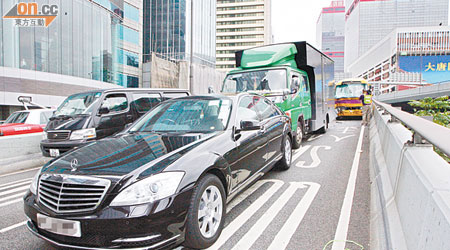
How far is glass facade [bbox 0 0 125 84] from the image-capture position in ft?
73.3

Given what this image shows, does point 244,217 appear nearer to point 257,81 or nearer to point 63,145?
point 63,145

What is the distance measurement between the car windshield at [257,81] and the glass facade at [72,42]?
68.6 feet

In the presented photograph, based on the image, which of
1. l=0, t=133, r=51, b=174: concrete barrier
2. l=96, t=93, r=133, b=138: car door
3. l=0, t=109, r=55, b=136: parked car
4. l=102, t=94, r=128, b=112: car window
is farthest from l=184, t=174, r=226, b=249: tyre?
l=0, t=109, r=55, b=136: parked car

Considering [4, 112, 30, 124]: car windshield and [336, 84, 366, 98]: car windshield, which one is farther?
[336, 84, 366, 98]: car windshield

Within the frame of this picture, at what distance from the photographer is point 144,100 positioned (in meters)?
8.70

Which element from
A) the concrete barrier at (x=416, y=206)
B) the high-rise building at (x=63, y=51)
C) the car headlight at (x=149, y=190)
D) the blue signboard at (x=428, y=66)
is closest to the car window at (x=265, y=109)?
the concrete barrier at (x=416, y=206)

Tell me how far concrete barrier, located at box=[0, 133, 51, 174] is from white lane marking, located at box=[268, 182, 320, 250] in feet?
21.9

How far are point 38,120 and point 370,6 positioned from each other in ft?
567

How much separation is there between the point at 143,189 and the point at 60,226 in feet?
2.43

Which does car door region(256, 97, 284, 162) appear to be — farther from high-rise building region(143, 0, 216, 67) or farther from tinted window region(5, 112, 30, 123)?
high-rise building region(143, 0, 216, 67)

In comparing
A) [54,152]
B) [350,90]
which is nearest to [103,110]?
[54,152]

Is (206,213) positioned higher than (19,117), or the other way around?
(19,117)

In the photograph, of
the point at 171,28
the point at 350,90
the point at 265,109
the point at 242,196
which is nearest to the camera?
the point at 242,196

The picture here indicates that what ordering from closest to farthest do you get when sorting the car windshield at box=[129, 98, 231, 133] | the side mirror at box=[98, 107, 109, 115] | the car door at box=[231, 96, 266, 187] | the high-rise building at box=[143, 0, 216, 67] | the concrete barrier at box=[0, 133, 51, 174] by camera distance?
the car door at box=[231, 96, 266, 187], the car windshield at box=[129, 98, 231, 133], the concrete barrier at box=[0, 133, 51, 174], the side mirror at box=[98, 107, 109, 115], the high-rise building at box=[143, 0, 216, 67]
